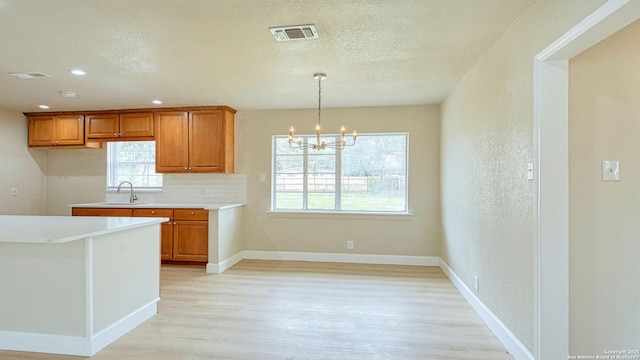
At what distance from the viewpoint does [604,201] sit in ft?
6.43

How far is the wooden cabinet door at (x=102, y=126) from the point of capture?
5.14 m

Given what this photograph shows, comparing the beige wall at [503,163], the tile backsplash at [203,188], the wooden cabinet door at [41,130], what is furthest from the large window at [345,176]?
the wooden cabinet door at [41,130]

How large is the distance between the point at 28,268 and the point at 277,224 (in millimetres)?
3123

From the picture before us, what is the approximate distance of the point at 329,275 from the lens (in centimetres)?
432

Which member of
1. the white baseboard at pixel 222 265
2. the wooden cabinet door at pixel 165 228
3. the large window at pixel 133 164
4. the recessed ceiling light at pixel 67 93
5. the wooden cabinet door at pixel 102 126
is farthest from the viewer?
the large window at pixel 133 164

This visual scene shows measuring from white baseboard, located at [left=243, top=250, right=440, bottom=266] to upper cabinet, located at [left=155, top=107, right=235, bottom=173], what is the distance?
141cm

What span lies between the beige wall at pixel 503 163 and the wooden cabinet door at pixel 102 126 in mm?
4877

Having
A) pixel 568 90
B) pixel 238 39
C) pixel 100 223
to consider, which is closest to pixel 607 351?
pixel 568 90

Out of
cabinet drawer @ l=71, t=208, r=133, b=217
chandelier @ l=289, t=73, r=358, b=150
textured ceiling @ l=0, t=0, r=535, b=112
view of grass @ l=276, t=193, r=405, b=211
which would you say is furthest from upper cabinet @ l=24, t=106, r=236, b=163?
chandelier @ l=289, t=73, r=358, b=150

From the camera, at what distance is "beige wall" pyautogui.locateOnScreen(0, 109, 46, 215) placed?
5.00 m

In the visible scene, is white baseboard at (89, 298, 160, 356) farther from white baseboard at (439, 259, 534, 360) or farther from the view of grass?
white baseboard at (439, 259, 534, 360)

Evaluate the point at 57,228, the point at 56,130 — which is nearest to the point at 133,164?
the point at 56,130

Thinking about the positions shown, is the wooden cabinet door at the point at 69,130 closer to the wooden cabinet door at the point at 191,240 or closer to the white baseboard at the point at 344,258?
the wooden cabinet door at the point at 191,240

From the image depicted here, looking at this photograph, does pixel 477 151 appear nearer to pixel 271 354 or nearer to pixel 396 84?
pixel 396 84
